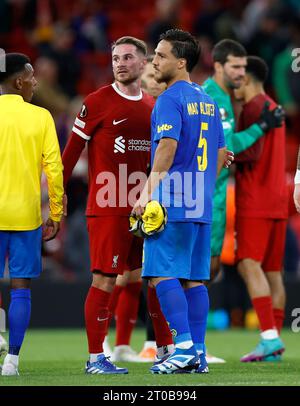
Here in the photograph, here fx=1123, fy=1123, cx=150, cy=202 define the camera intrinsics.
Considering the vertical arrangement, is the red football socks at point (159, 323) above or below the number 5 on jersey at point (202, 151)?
below

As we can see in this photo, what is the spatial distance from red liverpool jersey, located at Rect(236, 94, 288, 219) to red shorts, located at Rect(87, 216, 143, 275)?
1.92m

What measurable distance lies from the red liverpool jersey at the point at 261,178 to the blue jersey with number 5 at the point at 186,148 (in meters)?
1.96

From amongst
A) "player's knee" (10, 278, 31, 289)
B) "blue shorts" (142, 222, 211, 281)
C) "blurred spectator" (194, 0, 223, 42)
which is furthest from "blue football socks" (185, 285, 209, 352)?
"blurred spectator" (194, 0, 223, 42)

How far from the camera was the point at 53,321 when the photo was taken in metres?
13.4

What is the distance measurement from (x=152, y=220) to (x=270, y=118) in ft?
8.70

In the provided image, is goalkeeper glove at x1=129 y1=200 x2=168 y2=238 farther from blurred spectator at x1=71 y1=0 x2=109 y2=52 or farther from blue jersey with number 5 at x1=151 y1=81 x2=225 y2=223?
blurred spectator at x1=71 y1=0 x2=109 y2=52

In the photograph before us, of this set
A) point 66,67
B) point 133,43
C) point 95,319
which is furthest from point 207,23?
point 95,319

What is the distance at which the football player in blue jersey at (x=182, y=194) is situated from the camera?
717cm

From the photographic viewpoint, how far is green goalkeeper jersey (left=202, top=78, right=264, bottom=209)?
9.18m

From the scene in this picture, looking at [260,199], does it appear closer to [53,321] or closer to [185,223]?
[185,223]

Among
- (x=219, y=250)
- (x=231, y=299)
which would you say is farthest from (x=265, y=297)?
(x=231, y=299)
